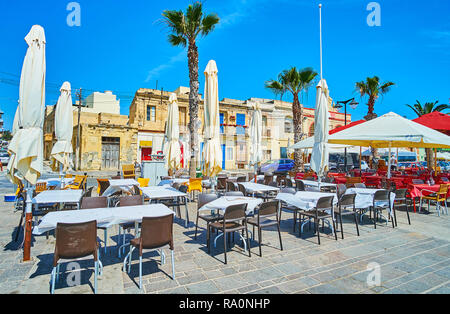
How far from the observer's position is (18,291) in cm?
302

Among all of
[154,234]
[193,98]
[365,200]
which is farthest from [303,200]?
[193,98]

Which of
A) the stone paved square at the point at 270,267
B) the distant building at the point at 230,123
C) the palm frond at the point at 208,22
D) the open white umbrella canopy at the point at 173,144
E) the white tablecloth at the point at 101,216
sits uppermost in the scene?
the palm frond at the point at 208,22

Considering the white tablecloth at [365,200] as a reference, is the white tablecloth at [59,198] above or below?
above

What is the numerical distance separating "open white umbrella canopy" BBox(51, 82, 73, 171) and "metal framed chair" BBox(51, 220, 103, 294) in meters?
5.22

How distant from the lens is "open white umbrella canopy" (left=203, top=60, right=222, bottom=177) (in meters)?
6.83

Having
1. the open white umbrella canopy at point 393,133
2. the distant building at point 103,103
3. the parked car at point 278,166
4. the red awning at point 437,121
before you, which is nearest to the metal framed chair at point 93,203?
the open white umbrella canopy at point 393,133

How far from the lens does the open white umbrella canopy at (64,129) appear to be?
7352mm

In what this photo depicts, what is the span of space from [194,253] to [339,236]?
314 cm

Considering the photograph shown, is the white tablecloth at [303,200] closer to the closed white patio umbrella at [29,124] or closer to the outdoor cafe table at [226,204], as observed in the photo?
the outdoor cafe table at [226,204]

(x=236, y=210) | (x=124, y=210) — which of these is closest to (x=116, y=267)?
(x=124, y=210)

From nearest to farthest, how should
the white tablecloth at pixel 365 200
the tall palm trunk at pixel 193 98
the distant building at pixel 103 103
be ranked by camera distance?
the white tablecloth at pixel 365 200 → the tall palm trunk at pixel 193 98 → the distant building at pixel 103 103

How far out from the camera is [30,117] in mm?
4023

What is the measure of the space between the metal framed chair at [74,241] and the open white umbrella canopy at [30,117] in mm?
1754

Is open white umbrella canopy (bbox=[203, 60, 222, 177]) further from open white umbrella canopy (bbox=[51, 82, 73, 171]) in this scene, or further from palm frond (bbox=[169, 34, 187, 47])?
palm frond (bbox=[169, 34, 187, 47])
